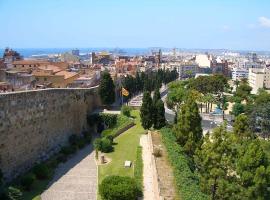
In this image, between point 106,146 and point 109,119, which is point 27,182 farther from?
point 109,119

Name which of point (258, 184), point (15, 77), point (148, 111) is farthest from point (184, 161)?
point (15, 77)

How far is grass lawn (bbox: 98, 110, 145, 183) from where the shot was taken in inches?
1077

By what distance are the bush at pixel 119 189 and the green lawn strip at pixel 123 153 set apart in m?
3.69

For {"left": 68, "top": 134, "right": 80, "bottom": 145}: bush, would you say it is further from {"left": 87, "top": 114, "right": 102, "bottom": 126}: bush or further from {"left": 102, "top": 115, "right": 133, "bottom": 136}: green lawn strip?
{"left": 87, "top": 114, "right": 102, "bottom": 126}: bush

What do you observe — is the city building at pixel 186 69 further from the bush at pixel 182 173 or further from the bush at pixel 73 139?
the bush at pixel 182 173

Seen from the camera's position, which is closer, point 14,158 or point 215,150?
point 215,150

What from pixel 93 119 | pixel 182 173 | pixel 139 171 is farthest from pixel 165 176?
pixel 93 119

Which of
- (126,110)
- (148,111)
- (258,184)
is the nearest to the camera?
(258,184)

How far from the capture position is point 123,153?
31.4 m

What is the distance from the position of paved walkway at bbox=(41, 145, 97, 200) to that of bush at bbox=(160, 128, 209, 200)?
5067 mm

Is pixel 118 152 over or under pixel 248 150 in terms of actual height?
under

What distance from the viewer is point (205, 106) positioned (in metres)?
72.4

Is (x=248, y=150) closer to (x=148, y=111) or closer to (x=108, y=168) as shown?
(x=108, y=168)

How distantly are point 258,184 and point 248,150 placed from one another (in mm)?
2007
